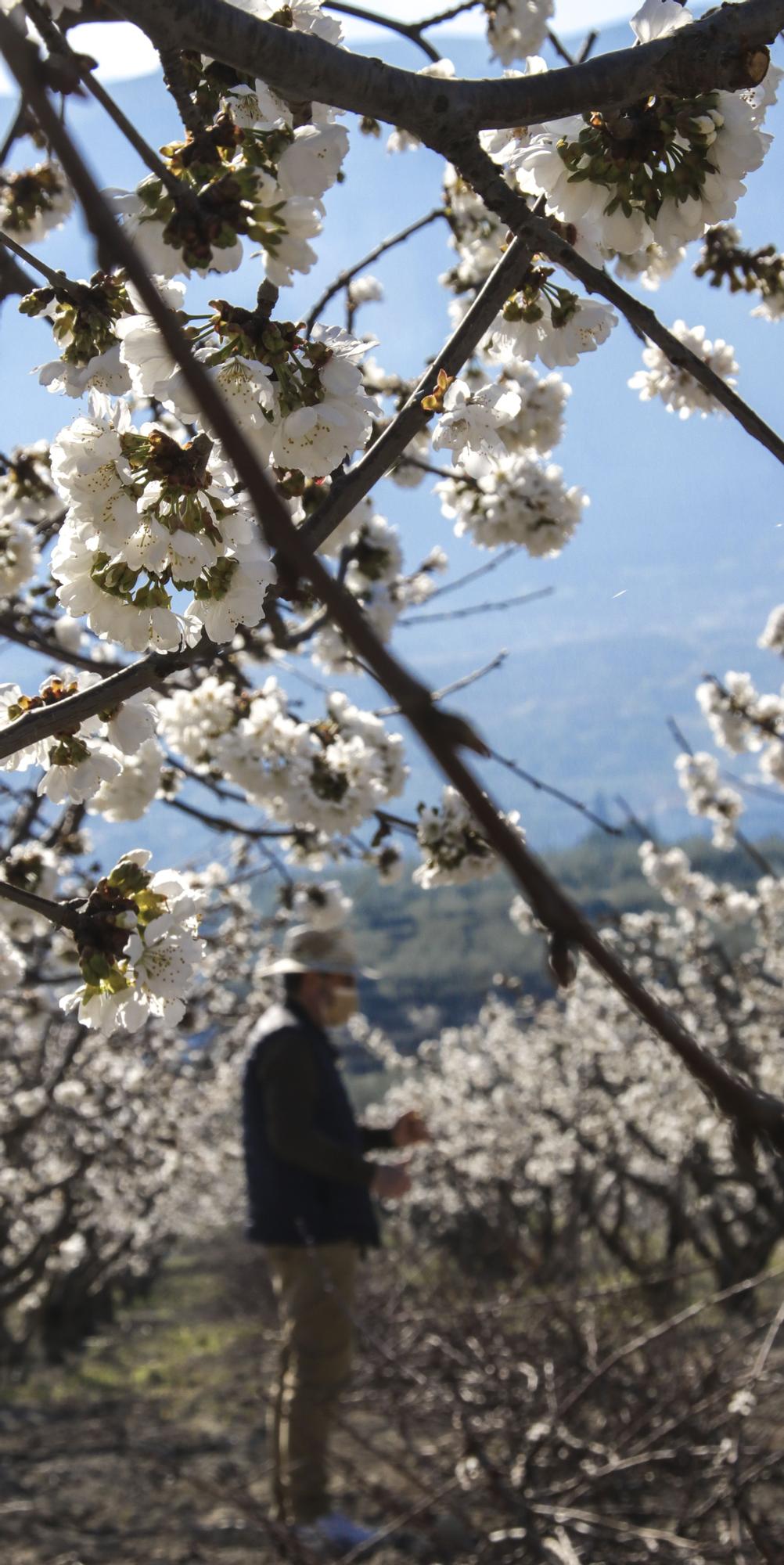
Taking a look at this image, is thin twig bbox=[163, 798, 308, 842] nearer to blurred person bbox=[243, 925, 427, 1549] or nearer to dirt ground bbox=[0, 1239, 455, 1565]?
blurred person bbox=[243, 925, 427, 1549]

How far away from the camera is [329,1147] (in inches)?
150

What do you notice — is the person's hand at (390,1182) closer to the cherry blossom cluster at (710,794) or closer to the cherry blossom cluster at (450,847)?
the cherry blossom cluster at (450,847)

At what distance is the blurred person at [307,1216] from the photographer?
3715 millimetres

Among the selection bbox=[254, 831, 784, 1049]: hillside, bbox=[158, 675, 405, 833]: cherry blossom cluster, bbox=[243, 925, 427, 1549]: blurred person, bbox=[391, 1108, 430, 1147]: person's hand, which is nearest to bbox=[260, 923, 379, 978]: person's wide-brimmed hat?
bbox=[243, 925, 427, 1549]: blurred person

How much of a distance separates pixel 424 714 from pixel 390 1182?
3651 mm

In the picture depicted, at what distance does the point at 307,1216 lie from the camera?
3.88 m

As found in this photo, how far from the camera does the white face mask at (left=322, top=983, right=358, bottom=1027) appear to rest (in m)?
4.39

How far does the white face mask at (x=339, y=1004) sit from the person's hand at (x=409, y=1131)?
434 millimetres

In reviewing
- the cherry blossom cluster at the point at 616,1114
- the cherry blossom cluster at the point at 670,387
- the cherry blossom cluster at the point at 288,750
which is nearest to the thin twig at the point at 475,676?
the cherry blossom cluster at the point at 288,750

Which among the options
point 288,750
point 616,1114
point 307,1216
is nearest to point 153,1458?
point 307,1216

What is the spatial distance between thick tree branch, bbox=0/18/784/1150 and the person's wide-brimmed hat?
3967mm

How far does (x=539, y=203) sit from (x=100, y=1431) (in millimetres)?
7962

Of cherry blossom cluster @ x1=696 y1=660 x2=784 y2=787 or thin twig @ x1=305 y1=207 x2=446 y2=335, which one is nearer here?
thin twig @ x1=305 y1=207 x2=446 y2=335

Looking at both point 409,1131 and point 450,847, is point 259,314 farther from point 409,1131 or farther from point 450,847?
point 409,1131
